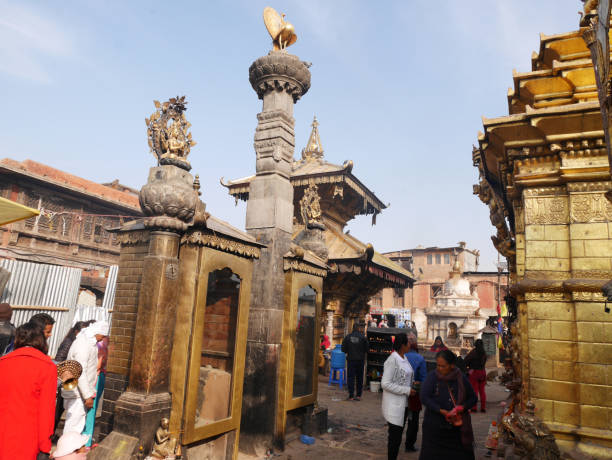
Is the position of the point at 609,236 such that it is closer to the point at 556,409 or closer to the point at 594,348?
the point at 594,348

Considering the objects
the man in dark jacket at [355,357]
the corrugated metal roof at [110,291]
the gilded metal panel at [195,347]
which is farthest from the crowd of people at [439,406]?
the corrugated metal roof at [110,291]

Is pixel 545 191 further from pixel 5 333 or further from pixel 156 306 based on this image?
pixel 5 333

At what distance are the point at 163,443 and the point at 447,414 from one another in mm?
3067

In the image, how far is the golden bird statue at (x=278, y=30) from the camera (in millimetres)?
7520

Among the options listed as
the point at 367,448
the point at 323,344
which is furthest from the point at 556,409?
the point at 323,344

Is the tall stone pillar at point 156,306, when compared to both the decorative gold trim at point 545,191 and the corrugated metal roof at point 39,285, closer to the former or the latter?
the decorative gold trim at point 545,191

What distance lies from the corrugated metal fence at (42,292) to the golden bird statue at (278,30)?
761 centimetres

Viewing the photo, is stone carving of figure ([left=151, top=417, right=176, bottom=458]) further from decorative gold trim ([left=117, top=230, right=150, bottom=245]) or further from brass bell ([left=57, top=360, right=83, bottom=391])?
decorative gold trim ([left=117, top=230, right=150, bottom=245])

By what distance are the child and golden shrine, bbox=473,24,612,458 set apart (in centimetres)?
553

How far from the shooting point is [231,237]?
538 centimetres

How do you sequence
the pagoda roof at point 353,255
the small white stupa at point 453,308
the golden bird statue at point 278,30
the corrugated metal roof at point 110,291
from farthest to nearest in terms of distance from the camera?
the small white stupa at point 453,308 < the pagoda roof at point 353,255 < the corrugated metal roof at point 110,291 < the golden bird statue at point 278,30

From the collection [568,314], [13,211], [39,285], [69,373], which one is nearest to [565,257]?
[568,314]

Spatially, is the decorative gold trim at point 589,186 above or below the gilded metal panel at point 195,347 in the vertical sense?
above

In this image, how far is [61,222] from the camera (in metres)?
20.4
